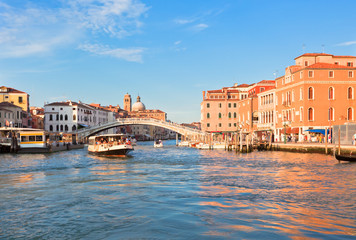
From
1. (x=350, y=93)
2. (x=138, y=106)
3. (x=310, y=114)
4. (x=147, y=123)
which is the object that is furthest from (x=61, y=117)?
(x=138, y=106)

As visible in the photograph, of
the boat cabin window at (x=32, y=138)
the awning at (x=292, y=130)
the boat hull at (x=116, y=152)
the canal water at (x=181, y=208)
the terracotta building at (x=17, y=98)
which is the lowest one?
the canal water at (x=181, y=208)

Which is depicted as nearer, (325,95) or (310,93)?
(325,95)

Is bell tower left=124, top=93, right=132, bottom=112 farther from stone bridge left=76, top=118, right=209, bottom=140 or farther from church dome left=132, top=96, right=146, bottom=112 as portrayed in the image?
stone bridge left=76, top=118, right=209, bottom=140

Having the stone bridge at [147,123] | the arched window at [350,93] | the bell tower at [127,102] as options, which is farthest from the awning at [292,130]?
the bell tower at [127,102]

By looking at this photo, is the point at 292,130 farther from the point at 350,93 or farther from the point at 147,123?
the point at 147,123

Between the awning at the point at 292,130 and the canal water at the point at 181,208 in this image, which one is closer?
the canal water at the point at 181,208

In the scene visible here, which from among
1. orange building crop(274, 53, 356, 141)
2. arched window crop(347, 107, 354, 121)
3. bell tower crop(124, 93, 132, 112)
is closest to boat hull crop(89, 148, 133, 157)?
orange building crop(274, 53, 356, 141)

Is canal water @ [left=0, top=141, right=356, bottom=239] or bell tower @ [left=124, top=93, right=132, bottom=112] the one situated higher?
bell tower @ [left=124, top=93, right=132, bottom=112]

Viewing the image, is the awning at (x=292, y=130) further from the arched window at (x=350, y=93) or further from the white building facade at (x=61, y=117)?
the white building facade at (x=61, y=117)

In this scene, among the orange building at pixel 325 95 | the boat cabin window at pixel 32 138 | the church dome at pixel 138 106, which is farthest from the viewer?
the church dome at pixel 138 106

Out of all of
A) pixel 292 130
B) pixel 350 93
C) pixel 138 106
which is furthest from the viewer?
pixel 138 106

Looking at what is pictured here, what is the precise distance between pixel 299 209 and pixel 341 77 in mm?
30977

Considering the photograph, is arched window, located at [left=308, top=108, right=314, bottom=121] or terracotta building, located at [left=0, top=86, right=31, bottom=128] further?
terracotta building, located at [left=0, top=86, right=31, bottom=128]

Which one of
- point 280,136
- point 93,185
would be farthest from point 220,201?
point 280,136
